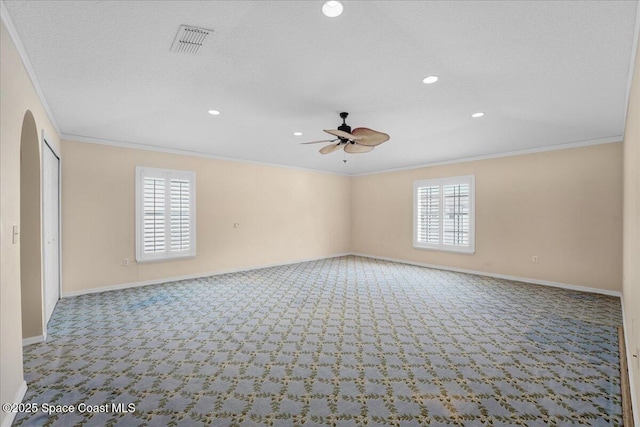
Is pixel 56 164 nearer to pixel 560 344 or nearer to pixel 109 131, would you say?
pixel 109 131

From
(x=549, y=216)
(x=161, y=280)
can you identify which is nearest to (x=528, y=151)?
(x=549, y=216)

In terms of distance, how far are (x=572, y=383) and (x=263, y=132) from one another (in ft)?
15.8

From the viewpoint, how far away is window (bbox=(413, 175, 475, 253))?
6.74 metres

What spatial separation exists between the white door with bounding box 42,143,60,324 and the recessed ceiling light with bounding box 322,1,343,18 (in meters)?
3.90

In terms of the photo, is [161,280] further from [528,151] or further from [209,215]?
[528,151]

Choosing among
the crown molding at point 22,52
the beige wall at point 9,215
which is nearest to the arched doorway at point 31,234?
the crown molding at point 22,52

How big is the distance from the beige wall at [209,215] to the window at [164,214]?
0.14m

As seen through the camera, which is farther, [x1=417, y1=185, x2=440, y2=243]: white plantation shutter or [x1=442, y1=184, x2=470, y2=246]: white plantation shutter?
[x1=417, y1=185, x2=440, y2=243]: white plantation shutter

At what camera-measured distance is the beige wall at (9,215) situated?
198cm

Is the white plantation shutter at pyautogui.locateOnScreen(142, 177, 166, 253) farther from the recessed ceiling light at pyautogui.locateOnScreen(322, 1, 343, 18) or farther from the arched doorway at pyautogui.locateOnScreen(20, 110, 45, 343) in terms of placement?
the recessed ceiling light at pyautogui.locateOnScreen(322, 1, 343, 18)

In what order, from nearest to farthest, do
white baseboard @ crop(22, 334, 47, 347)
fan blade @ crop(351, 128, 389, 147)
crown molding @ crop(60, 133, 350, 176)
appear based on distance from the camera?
white baseboard @ crop(22, 334, 47, 347) → fan blade @ crop(351, 128, 389, 147) → crown molding @ crop(60, 133, 350, 176)

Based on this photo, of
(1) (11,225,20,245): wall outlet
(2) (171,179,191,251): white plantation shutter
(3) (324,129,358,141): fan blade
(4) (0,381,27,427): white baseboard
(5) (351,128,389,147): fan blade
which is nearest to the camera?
(4) (0,381,27,427): white baseboard

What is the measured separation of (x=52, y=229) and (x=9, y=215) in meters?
2.64

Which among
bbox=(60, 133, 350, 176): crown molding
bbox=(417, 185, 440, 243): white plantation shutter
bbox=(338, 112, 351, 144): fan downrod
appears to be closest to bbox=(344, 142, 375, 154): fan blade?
bbox=(338, 112, 351, 144): fan downrod
